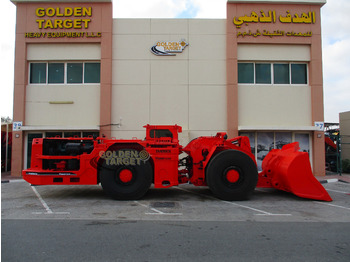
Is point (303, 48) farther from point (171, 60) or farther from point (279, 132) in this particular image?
point (171, 60)

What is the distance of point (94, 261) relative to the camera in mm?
3979

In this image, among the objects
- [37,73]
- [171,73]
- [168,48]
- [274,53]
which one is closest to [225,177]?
[171,73]

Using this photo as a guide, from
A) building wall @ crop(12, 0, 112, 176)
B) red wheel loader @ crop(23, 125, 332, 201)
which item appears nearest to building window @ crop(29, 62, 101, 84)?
building wall @ crop(12, 0, 112, 176)

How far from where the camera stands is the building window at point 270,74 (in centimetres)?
1395

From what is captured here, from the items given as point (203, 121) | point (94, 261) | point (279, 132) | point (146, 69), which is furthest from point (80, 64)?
point (94, 261)

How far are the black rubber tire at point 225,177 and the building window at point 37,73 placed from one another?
35.0 ft

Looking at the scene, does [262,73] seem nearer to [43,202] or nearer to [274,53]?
[274,53]

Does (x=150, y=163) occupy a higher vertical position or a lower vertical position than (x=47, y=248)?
higher

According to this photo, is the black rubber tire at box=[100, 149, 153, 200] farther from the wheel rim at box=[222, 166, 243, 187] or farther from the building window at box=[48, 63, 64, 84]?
the building window at box=[48, 63, 64, 84]

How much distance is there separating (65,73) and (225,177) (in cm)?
1035

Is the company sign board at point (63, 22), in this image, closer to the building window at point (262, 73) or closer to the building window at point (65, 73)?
the building window at point (65, 73)

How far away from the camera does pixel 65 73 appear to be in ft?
45.7

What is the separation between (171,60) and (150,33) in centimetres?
179

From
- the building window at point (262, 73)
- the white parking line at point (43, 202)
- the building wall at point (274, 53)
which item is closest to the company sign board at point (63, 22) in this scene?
the building wall at point (274, 53)
